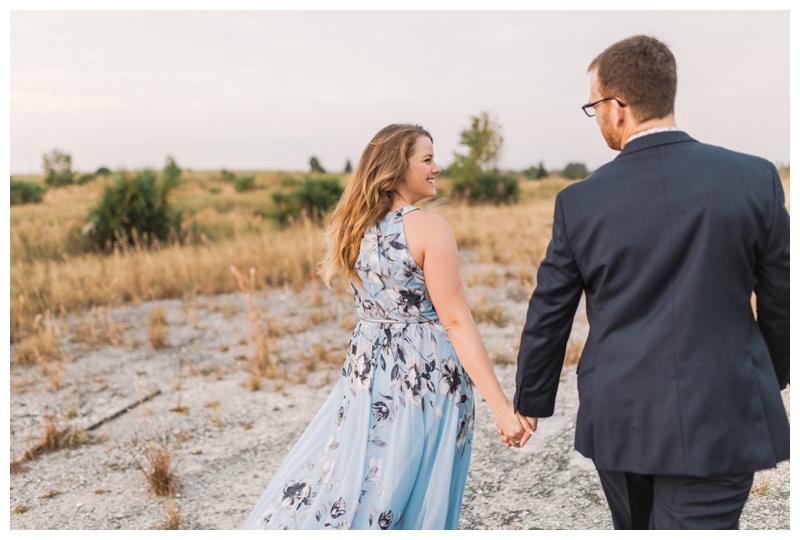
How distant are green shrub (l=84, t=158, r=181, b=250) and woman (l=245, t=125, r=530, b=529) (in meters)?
12.2

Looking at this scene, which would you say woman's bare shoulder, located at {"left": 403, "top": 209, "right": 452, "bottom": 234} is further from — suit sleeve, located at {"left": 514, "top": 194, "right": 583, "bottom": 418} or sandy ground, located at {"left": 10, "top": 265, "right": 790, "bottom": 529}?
sandy ground, located at {"left": 10, "top": 265, "right": 790, "bottom": 529}

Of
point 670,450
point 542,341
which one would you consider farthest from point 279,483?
point 670,450

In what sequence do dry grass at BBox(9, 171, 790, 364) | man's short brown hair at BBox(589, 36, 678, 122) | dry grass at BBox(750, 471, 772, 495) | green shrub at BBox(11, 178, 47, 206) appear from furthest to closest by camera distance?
green shrub at BBox(11, 178, 47, 206), dry grass at BBox(9, 171, 790, 364), dry grass at BBox(750, 471, 772, 495), man's short brown hair at BBox(589, 36, 678, 122)

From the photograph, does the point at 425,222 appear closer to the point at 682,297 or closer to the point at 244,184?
the point at 682,297

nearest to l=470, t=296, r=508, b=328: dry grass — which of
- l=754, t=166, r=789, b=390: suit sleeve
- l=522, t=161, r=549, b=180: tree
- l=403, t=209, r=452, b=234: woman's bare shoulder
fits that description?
l=403, t=209, r=452, b=234: woman's bare shoulder

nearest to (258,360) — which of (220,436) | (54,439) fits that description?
(220,436)

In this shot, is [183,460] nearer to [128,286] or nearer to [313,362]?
[313,362]

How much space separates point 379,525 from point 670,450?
1120 millimetres

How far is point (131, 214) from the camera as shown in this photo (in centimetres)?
1463

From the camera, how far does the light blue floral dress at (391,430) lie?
2.63 meters

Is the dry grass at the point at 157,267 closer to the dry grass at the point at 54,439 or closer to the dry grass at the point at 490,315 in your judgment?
the dry grass at the point at 490,315

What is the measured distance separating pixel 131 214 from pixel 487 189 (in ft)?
52.5

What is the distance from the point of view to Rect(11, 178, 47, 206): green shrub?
82.9 feet

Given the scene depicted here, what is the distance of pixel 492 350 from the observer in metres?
7.24
